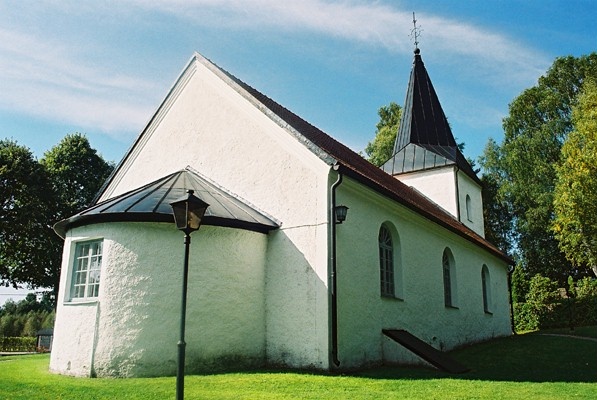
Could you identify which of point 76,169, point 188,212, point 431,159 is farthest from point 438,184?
point 76,169

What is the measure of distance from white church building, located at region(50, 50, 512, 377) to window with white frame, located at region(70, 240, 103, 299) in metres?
0.03

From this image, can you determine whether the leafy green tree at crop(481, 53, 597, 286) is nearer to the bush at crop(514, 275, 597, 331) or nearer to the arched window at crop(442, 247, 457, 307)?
the bush at crop(514, 275, 597, 331)

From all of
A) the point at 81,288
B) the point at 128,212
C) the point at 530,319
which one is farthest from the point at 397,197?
the point at 530,319

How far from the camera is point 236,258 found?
1027 centimetres

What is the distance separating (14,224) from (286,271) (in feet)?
70.6

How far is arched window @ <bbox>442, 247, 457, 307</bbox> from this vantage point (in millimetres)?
16203

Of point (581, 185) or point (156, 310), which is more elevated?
point (581, 185)

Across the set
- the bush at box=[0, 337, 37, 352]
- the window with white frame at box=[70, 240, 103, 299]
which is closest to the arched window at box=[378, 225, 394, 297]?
the window with white frame at box=[70, 240, 103, 299]

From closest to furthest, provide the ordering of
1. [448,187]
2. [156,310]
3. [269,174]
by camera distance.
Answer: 1. [156,310]
2. [269,174]
3. [448,187]

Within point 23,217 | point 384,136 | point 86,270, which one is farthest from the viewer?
point 384,136

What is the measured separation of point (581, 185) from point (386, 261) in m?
14.5

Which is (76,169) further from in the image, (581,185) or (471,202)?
(581,185)

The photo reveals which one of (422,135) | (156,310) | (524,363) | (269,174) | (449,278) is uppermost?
(422,135)

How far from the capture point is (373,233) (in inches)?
467
